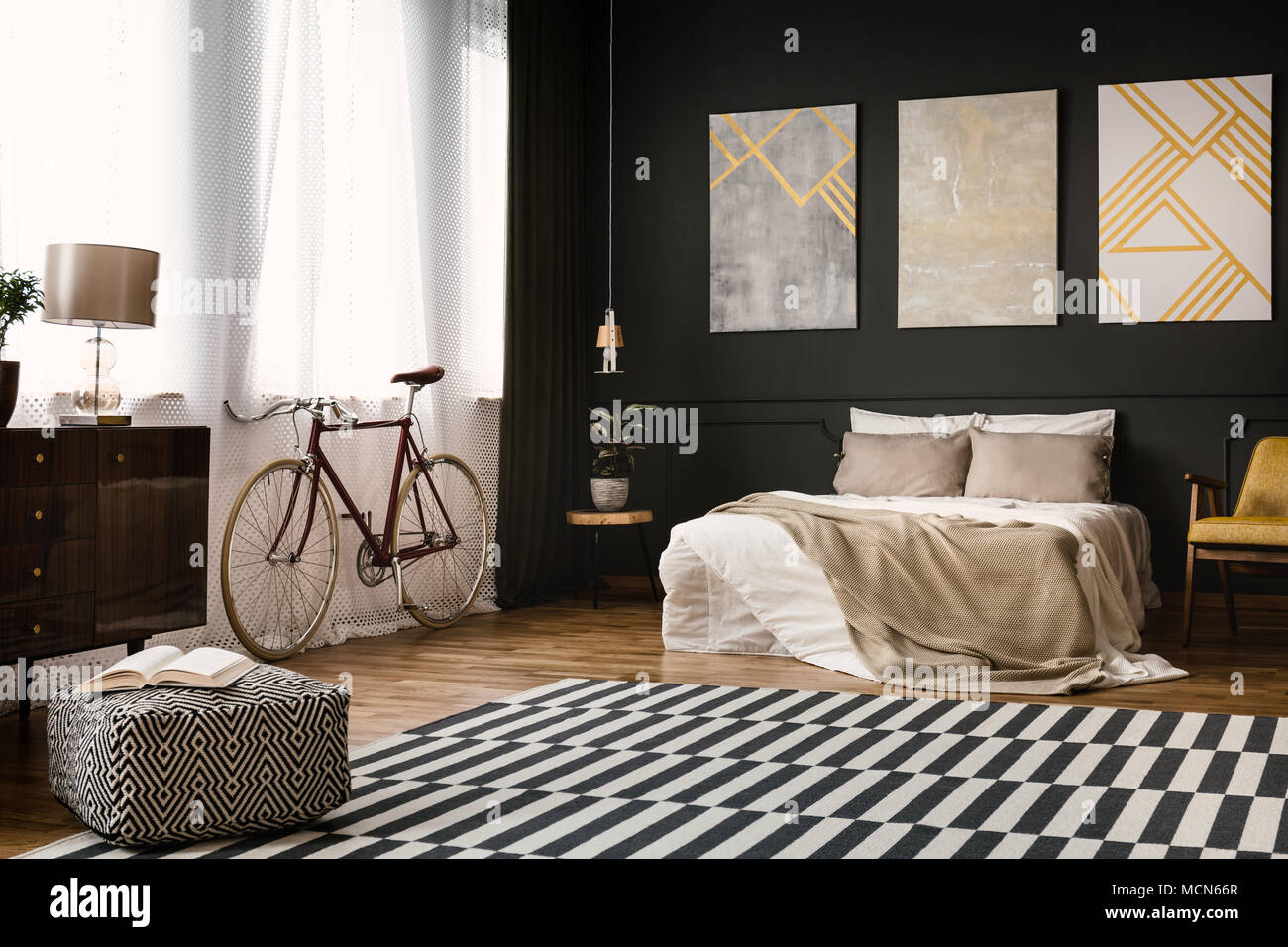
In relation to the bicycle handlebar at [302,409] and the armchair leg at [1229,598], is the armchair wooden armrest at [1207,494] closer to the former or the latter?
the armchair leg at [1229,598]

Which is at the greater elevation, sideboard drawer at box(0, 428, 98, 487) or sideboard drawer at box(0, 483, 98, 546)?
sideboard drawer at box(0, 428, 98, 487)

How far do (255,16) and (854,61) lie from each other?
3104mm

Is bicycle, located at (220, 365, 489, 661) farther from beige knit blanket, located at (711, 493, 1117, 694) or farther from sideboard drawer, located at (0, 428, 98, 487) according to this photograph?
beige knit blanket, located at (711, 493, 1117, 694)

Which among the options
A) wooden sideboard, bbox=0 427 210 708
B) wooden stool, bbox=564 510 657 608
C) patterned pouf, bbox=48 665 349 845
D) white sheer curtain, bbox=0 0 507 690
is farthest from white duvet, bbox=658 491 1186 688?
patterned pouf, bbox=48 665 349 845

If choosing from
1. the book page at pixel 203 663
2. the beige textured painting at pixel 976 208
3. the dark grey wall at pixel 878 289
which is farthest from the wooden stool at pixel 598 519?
the book page at pixel 203 663

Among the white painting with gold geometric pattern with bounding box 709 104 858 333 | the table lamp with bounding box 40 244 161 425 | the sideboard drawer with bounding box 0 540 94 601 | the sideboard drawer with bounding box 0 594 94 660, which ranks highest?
the white painting with gold geometric pattern with bounding box 709 104 858 333

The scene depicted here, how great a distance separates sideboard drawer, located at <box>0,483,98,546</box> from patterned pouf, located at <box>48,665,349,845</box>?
745 millimetres

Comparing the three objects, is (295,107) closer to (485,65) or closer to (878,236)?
(485,65)

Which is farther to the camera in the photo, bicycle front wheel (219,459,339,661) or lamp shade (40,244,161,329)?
bicycle front wheel (219,459,339,661)

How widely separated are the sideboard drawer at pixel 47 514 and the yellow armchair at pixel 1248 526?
383cm

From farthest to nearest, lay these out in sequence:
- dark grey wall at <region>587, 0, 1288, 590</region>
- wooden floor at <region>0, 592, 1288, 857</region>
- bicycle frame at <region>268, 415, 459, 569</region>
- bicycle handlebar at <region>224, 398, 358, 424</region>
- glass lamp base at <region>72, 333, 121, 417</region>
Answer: dark grey wall at <region>587, 0, 1288, 590</region>
bicycle frame at <region>268, 415, 459, 569</region>
bicycle handlebar at <region>224, 398, 358, 424</region>
glass lamp base at <region>72, 333, 121, 417</region>
wooden floor at <region>0, 592, 1288, 857</region>

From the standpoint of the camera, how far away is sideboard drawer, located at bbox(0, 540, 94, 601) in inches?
126

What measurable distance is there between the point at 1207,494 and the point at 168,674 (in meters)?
4.53

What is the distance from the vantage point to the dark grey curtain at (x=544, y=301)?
245 inches
